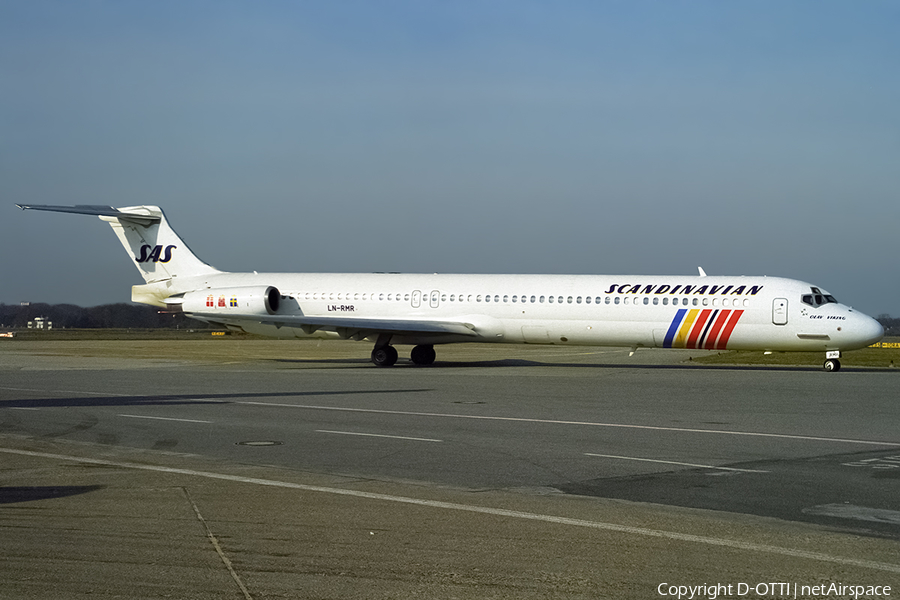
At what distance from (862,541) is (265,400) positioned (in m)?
13.4

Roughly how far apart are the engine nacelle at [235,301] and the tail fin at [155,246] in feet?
A: 8.49

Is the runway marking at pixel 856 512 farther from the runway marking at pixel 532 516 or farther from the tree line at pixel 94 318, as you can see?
the tree line at pixel 94 318

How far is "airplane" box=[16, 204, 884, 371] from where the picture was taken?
26719 millimetres

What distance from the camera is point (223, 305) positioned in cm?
3203

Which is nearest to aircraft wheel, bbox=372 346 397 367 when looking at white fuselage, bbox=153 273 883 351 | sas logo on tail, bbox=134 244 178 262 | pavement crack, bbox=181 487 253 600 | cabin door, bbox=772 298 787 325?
white fuselage, bbox=153 273 883 351

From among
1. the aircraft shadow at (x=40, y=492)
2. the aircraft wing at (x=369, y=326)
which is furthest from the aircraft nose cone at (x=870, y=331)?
the aircraft shadow at (x=40, y=492)

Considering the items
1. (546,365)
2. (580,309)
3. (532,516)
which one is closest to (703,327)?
(580,309)

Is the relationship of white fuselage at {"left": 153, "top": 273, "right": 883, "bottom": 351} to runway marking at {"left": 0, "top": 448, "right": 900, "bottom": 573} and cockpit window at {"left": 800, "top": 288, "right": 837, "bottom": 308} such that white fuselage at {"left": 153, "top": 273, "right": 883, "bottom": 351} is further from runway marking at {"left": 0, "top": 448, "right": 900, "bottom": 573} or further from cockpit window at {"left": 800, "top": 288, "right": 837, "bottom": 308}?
runway marking at {"left": 0, "top": 448, "right": 900, "bottom": 573}

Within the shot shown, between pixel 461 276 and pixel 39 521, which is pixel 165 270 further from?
pixel 39 521

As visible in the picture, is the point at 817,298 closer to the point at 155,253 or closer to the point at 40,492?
the point at 40,492

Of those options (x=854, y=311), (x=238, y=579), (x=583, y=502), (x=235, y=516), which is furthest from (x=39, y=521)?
(x=854, y=311)

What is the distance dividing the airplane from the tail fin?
4 cm

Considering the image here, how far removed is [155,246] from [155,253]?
0.29 metres

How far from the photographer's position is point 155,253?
35.3 m
